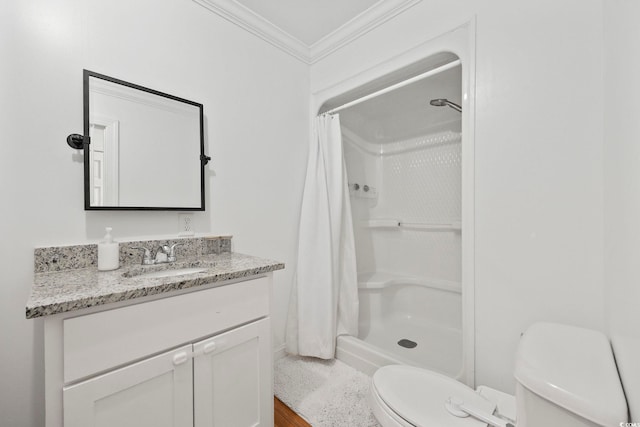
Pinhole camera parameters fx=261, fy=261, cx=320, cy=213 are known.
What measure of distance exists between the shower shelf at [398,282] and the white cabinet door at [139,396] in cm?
165

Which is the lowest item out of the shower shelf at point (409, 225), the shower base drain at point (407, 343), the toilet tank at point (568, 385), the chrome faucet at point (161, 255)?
the shower base drain at point (407, 343)

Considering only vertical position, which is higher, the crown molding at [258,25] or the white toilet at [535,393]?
the crown molding at [258,25]

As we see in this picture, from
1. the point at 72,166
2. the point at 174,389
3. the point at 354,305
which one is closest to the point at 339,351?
the point at 354,305

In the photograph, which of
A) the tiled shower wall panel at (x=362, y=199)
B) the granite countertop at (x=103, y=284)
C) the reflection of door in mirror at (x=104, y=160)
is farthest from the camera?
the tiled shower wall panel at (x=362, y=199)

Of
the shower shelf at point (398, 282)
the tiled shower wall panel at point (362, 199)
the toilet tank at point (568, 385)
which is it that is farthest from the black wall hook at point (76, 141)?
the shower shelf at point (398, 282)

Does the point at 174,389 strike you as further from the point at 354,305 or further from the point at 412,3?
the point at 412,3

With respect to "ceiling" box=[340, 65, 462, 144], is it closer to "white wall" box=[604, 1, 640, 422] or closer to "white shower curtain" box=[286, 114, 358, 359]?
"white shower curtain" box=[286, 114, 358, 359]

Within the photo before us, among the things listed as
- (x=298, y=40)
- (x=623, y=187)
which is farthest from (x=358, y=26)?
(x=623, y=187)

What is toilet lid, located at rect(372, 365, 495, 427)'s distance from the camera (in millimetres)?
917

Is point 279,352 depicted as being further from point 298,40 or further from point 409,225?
point 298,40

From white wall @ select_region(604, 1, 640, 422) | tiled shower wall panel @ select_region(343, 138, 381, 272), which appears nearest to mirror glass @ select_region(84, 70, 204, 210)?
tiled shower wall panel @ select_region(343, 138, 381, 272)

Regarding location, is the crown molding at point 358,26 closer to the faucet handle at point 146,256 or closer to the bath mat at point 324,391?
the faucet handle at point 146,256

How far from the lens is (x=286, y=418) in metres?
1.37

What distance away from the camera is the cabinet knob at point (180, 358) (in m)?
0.91
